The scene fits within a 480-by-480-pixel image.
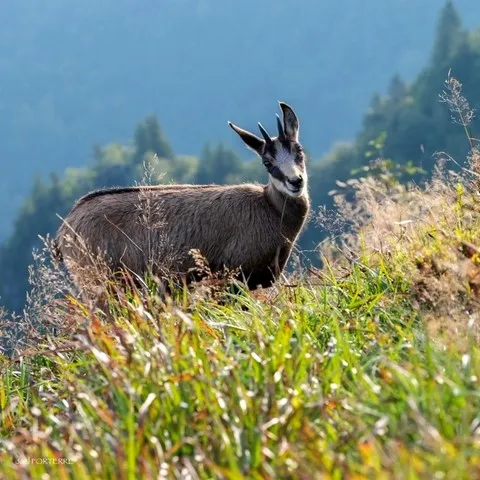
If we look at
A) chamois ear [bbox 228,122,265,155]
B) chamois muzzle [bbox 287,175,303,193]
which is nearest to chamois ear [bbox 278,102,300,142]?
chamois ear [bbox 228,122,265,155]

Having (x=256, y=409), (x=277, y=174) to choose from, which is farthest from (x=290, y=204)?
(x=256, y=409)

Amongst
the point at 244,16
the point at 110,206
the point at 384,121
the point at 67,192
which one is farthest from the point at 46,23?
the point at 110,206

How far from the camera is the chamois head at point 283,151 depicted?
30.9ft

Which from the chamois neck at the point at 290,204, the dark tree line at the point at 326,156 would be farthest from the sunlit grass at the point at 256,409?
the dark tree line at the point at 326,156

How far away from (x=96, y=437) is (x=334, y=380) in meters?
0.98

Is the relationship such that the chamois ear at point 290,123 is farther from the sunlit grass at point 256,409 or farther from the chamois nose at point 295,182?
the sunlit grass at point 256,409

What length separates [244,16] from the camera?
7707 inches

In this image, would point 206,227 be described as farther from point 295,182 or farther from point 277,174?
point 295,182

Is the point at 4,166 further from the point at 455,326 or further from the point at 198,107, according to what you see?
the point at 455,326

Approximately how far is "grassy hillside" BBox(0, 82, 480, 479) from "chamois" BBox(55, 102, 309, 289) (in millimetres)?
3172

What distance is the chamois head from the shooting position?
941 cm

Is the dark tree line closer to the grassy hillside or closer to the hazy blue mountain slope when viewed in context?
the hazy blue mountain slope

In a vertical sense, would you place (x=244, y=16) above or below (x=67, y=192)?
above

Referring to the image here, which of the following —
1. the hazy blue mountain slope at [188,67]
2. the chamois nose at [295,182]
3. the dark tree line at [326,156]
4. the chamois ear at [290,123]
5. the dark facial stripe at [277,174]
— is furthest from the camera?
the hazy blue mountain slope at [188,67]
